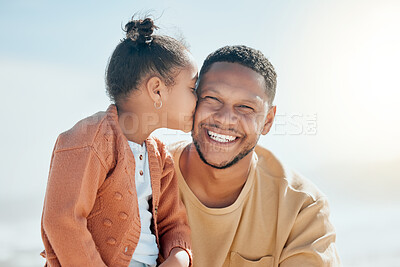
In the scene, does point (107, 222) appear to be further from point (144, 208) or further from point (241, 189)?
point (241, 189)

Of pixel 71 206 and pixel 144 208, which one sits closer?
pixel 71 206

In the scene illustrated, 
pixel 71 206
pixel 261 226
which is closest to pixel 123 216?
pixel 71 206

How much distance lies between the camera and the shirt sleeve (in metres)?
2.99

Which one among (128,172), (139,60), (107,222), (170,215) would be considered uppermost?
(139,60)

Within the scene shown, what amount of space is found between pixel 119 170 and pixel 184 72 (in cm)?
67

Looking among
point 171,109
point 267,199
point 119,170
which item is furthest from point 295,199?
point 119,170

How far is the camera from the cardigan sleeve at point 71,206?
2.09m

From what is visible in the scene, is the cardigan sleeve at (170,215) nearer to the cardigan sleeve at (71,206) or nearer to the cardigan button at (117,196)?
the cardigan button at (117,196)

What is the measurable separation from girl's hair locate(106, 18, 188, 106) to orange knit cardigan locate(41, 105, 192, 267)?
0.46 feet

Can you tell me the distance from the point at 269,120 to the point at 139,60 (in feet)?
4.20

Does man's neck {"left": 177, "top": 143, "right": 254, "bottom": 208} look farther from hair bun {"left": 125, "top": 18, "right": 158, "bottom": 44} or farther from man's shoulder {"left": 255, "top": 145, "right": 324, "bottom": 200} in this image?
hair bun {"left": 125, "top": 18, "right": 158, "bottom": 44}

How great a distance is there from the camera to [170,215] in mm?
2807

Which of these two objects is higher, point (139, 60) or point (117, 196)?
point (139, 60)

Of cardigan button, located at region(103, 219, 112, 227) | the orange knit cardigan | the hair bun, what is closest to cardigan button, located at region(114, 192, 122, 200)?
the orange knit cardigan
